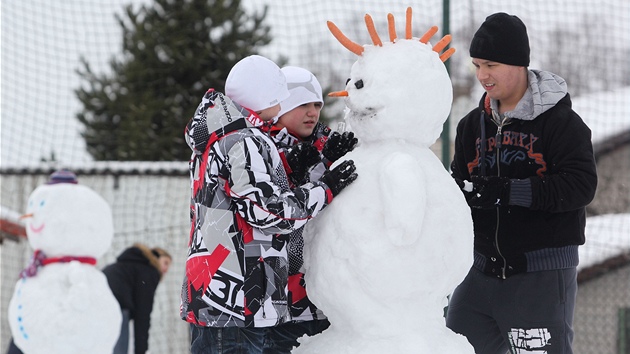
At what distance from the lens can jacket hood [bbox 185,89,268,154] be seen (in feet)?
8.40

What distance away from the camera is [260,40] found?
9.77 meters

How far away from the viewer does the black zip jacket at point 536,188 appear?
284 centimetres

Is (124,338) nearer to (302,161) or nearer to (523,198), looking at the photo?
(302,161)

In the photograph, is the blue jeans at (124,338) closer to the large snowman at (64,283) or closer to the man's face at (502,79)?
the large snowman at (64,283)

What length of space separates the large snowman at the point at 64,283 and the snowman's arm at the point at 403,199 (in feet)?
8.61

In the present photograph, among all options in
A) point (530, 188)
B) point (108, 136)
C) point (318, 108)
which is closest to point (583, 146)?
point (530, 188)

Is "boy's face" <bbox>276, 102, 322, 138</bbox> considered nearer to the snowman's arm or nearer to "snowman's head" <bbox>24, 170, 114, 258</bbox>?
the snowman's arm

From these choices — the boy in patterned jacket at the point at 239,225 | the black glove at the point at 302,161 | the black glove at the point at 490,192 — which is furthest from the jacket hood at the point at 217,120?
the black glove at the point at 490,192

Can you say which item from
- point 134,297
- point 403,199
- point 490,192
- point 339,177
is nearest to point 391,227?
point 403,199

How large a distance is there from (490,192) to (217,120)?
95cm

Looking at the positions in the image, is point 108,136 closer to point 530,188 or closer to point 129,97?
point 129,97

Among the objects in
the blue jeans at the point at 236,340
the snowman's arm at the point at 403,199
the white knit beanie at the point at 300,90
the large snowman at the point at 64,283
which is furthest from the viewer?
the large snowman at the point at 64,283

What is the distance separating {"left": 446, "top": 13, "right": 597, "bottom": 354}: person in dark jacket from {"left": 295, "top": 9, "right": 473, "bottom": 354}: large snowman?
0.37m

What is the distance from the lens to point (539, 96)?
2934mm
